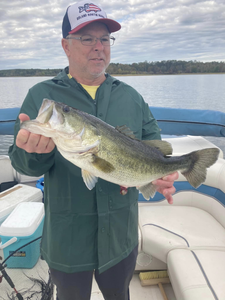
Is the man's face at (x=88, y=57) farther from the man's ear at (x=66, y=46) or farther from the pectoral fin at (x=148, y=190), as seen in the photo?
the pectoral fin at (x=148, y=190)

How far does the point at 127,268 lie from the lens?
2.41 meters

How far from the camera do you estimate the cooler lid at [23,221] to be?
12.0 feet

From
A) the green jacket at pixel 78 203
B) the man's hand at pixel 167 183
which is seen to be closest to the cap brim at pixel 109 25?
Answer: the green jacket at pixel 78 203

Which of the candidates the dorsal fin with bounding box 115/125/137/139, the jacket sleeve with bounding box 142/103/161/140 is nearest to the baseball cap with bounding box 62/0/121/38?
the jacket sleeve with bounding box 142/103/161/140

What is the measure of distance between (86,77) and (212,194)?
11.7 feet

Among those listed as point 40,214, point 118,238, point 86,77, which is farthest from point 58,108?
point 40,214

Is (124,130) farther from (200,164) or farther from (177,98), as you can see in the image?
(177,98)

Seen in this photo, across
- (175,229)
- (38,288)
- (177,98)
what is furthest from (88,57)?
(177,98)

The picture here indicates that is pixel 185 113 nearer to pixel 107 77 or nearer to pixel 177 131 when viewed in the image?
pixel 177 131

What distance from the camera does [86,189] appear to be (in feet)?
6.89

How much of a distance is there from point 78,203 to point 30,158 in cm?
61

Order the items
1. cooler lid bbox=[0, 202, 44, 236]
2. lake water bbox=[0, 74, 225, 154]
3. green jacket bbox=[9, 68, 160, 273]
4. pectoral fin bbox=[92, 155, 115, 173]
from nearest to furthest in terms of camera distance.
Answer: pectoral fin bbox=[92, 155, 115, 173] < green jacket bbox=[9, 68, 160, 273] < cooler lid bbox=[0, 202, 44, 236] < lake water bbox=[0, 74, 225, 154]

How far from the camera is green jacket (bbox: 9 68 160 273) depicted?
2.09m

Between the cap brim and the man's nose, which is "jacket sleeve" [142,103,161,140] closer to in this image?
the man's nose
